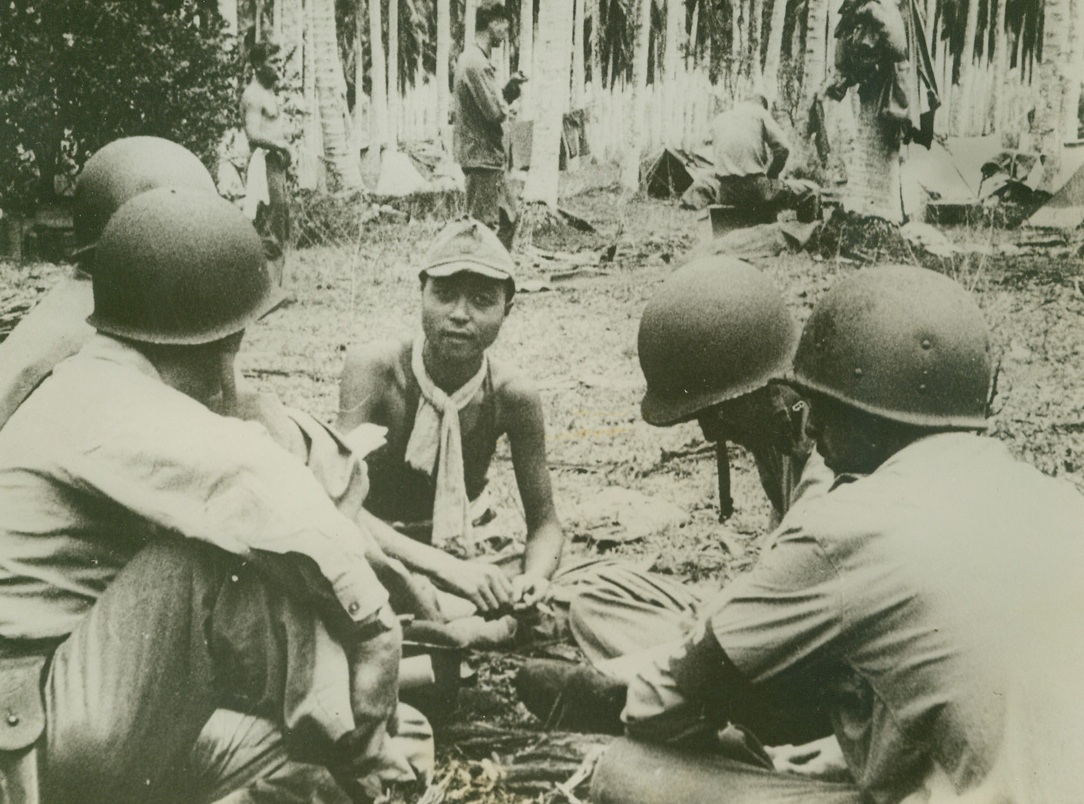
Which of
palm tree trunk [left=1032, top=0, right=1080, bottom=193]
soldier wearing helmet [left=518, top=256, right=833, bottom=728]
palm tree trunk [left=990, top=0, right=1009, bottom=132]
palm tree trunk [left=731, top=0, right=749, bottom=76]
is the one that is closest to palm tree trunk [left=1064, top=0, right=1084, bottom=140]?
palm tree trunk [left=1032, top=0, right=1080, bottom=193]

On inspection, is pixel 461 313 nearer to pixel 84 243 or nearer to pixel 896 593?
pixel 84 243

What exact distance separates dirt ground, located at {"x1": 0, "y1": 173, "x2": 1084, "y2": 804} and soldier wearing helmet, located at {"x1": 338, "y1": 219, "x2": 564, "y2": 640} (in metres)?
0.20

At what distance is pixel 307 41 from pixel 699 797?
9.84ft

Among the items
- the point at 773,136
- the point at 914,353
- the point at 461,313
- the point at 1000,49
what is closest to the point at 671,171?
the point at 773,136

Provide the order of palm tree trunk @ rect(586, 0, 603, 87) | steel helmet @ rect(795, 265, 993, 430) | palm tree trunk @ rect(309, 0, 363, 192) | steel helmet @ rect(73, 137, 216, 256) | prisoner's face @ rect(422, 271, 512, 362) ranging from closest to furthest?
1. steel helmet @ rect(795, 265, 993, 430)
2. steel helmet @ rect(73, 137, 216, 256)
3. prisoner's face @ rect(422, 271, 512, 362)
4. palm tree trunk @ rect(309, 0, 363, 192)
5. palm tree trunk @ rect(586, 0, 603, 87)

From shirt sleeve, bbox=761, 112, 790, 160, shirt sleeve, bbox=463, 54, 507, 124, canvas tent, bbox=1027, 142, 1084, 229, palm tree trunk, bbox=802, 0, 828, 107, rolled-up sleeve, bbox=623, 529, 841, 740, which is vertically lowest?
rolled-up sleeve, bbox=623, 529, 841, 740

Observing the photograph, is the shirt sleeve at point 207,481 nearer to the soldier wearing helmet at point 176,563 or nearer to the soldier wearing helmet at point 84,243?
the soldier wearing helmet at point 176,563

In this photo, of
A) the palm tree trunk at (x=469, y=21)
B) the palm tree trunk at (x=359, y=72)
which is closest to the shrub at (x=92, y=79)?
the palm tree trunk at (x=359, y=72)

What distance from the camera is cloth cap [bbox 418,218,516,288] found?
11.7 ft

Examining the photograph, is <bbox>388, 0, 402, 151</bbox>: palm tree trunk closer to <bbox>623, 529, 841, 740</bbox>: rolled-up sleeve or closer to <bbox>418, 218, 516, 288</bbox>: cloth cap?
<bbox>418, 218, 516, 288</bbox>: cloth cap

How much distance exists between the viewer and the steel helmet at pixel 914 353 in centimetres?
253

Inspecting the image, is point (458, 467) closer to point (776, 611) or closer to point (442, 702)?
point (442, 702)

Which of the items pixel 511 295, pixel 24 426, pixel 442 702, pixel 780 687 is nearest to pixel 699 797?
pixel 780 687

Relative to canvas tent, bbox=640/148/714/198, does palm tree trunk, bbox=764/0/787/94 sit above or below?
above
